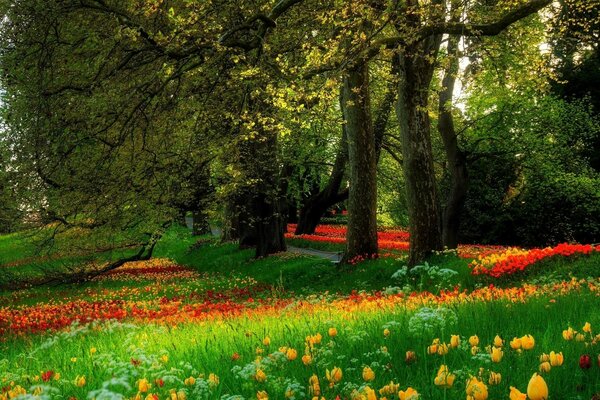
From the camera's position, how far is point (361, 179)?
1639cm

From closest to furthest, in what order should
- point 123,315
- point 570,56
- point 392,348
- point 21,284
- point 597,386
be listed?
point 597,386 < point 392,348 < point 123,315 < point 21,284 < point 570,56

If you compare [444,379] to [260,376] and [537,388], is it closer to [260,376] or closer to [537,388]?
[537,388]

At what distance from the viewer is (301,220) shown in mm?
33781

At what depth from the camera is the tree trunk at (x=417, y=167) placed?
13.5m

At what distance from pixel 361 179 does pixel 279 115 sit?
3.49 meters

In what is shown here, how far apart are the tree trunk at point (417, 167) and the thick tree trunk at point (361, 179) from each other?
257 centimetres

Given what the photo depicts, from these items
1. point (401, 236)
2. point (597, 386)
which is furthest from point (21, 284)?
point (401, 236)

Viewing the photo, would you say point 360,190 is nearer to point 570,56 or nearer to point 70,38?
point 70,38

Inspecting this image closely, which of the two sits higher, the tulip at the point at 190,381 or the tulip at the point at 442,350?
the tulip at the point at 442,350

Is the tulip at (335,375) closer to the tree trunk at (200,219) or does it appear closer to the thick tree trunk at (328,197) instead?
the tree trunk at (200,219)

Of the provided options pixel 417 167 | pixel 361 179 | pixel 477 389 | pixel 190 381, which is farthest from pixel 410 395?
pixel 361 179

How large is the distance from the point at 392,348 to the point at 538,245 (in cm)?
2893

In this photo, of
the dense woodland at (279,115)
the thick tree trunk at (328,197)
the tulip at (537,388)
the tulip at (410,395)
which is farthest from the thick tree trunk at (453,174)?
the tulip at (537,388)

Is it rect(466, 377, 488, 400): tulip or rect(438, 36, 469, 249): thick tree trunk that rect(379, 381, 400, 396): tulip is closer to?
rect(466, 377, 488, 400): tulip
